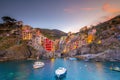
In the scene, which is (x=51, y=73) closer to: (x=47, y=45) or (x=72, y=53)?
(x=47, y=45)

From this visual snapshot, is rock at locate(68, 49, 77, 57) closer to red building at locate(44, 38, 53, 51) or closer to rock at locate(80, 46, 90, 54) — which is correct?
rock at locate(80, 46, 90, 54)

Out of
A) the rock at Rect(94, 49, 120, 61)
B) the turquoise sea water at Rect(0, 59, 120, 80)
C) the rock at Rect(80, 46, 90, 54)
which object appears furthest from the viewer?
the rock at Rect(80, 46, 90, 54)

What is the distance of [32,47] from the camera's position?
326 feet

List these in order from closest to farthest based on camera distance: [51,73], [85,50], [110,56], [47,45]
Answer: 1. [51,73]
2. [110,56]
3. [85,50]
4. [47,45]

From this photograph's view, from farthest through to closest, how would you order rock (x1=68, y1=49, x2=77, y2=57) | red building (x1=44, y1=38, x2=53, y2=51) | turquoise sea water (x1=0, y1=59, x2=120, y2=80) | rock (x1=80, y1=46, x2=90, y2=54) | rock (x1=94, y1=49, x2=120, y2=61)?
rock (x1=68, y1=49, x2=77, y2=57) → red building (x1=44, y1=38, x2=53, y2=51) → rock (x1=80, y1=46, x2=90, y2=54) → rock (x1=94, y1=49, x2=120, y2=61) → turquoise sea water (x1=0, y1=59, x2=120, y2=80)

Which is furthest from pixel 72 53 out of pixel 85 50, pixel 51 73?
pixel 51 73

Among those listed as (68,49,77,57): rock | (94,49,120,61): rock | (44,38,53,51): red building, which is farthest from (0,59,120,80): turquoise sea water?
(68,49,77,57): rock

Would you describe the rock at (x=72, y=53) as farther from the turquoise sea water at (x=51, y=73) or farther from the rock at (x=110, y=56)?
the turquoise sea water at (x=51, y=73)

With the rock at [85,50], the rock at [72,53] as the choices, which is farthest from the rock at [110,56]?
the rock at [72,53]

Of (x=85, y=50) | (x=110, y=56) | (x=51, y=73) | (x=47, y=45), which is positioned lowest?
(x=51, y=73)

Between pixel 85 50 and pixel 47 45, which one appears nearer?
pixel 85 50

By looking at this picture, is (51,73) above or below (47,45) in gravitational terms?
below

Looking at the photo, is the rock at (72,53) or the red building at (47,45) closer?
the red building at (47,45)

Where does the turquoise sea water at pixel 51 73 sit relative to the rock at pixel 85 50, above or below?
below
